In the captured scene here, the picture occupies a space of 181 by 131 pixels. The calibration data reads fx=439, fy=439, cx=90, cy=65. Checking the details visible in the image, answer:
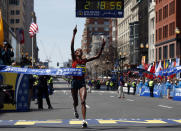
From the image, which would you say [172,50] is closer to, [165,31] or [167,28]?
[167,28]

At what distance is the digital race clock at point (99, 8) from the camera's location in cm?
2834

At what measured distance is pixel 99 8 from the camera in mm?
28500

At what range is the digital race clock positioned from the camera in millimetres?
28344

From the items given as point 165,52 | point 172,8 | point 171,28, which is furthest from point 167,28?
point 172,8

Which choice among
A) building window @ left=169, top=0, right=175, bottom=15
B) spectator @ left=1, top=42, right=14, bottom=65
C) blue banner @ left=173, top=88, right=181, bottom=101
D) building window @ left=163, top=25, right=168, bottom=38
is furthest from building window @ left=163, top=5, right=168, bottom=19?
spectator @ left=1, top=42, right=14, bottom=65

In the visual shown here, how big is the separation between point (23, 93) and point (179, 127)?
8.03 m

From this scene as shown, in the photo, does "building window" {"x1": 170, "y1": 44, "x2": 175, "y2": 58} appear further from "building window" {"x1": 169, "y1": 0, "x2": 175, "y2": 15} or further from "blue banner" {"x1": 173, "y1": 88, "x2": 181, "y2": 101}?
"blue banner" {"x1": 173, "y1": 88, "x2": 181, "y2": 101}

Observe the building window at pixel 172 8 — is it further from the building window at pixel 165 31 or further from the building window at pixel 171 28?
the building window at pixel 165 31

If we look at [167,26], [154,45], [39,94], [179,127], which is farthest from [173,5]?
[179,127]

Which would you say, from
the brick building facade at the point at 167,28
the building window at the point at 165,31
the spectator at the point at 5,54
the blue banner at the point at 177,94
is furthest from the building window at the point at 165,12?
the spectator at the point at 5,54

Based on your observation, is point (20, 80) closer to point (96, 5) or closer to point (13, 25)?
point (96, 5)

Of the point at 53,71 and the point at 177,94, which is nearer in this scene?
the point at 53,71

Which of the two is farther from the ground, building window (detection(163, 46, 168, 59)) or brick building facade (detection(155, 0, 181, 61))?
brick building facade (detection(155, 0, 181, 61))

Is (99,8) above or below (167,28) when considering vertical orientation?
below
